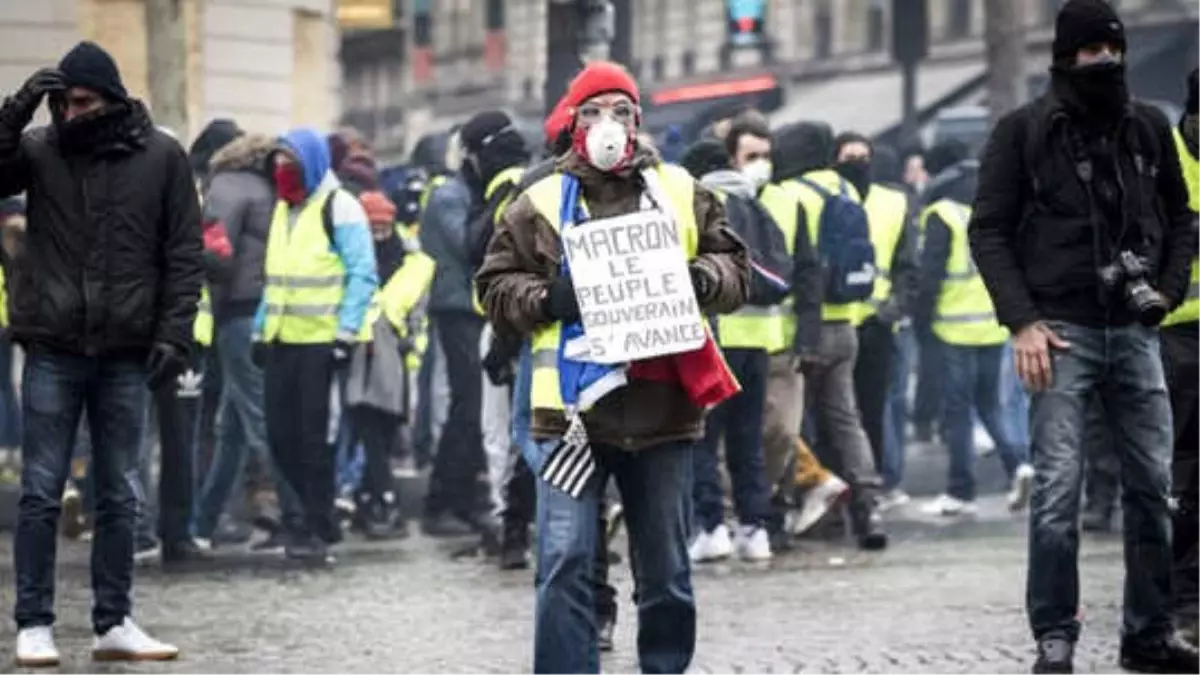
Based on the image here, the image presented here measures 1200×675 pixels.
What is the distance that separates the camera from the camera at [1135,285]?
410 inches

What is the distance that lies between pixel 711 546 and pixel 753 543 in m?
0.19

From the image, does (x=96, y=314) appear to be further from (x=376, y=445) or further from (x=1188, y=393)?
(x=376, y=445)

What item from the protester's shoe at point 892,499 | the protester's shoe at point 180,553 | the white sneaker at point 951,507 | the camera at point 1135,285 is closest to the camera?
the camera at point 1135,285

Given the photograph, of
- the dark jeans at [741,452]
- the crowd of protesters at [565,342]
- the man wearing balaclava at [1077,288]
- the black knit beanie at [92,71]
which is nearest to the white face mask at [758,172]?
the crowd of protesters at [565,342]

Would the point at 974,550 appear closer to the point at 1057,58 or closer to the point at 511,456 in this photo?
the point at 511,456

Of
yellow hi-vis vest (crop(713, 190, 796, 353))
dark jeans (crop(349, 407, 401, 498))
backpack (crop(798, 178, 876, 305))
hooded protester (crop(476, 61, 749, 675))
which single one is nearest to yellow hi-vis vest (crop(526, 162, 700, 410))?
hooded protester (crop(476, 61, 749, 675))

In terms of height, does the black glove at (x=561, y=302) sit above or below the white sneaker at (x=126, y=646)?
above

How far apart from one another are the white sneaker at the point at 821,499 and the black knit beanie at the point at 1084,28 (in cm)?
616

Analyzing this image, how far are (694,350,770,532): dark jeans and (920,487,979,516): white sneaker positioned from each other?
10.9 ft

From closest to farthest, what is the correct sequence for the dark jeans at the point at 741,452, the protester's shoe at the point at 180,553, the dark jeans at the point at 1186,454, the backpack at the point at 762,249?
the dark jeans at the point at 1186,454 → the backpack at the point at 762,249 → the dark jeans at the point at 741,452 → the protester's shoe at the point at 180,553

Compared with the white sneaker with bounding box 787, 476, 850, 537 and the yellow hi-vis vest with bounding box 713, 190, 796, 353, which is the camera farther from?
the white sneaker with bounding box 787, 476, 850, 537

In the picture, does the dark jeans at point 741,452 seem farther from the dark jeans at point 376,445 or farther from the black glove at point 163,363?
the black glove at point 163,363

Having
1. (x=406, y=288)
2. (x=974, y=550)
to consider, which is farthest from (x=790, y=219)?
(x=406, y=288)

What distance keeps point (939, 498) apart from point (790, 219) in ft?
12.1
